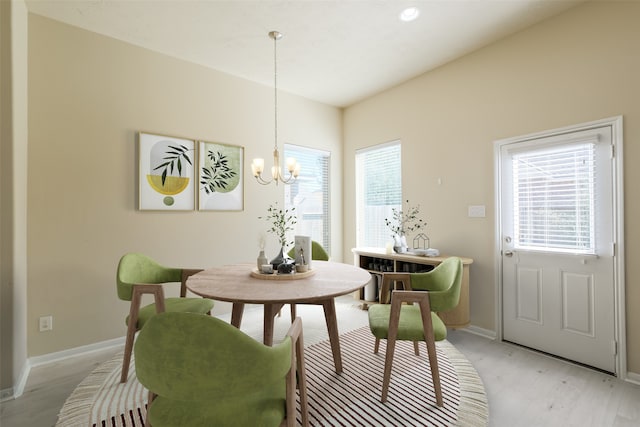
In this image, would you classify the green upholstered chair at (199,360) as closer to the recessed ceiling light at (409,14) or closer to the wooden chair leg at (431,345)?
the wooden chair leg at (431,345)

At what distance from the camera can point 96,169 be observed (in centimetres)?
274

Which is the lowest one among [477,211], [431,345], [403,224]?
[431,345]

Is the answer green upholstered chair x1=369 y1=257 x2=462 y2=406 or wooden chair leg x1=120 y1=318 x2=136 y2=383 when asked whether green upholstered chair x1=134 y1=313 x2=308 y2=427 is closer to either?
green upholstered chair x1=369 y1=257 x2=462 y2=406

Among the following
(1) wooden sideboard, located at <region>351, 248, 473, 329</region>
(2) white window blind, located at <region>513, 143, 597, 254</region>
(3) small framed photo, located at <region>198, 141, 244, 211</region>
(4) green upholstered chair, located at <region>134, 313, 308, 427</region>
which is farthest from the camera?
(3) small framed photo, located at <region>198, 141, 244, 211</region>

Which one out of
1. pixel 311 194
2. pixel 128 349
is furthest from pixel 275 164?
pixel 311 194

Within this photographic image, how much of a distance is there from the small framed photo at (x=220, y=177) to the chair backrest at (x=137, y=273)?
933 mm

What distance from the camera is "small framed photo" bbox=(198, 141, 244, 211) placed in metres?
3.36

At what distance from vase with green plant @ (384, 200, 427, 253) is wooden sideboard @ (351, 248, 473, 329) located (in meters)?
0.16

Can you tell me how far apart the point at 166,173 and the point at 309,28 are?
2014mm

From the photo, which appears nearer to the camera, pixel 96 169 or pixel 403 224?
pixel 96 169

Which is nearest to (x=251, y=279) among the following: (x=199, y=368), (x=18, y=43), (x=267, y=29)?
(x=199, y=368)

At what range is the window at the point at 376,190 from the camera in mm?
4047

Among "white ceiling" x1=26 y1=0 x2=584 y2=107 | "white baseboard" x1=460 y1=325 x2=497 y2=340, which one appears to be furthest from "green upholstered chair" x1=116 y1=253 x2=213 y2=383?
"white baseboard" x1=460 y1=325 x2=497 y2=340

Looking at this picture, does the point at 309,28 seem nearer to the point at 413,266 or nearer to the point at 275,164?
the point at 275,164
